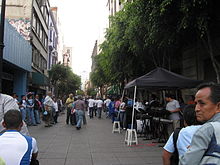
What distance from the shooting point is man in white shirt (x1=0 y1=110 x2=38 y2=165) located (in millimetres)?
2334

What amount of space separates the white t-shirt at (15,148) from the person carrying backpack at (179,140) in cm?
165

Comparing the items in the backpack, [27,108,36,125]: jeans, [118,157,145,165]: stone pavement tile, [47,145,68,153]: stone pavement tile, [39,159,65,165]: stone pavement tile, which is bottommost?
[47,145,68,153]: stone pavement tile

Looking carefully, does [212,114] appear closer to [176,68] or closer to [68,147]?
[68,147]

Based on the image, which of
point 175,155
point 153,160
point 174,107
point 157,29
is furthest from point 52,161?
point 157,29

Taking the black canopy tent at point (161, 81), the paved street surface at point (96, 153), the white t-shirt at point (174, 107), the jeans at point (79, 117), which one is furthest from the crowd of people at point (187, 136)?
the jeans at point (79, 117)

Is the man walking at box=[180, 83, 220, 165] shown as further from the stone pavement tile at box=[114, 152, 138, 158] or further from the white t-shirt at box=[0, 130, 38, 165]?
the stone pavement tile at box=[114, 152, 138, 158]

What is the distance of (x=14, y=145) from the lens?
7.79 feet

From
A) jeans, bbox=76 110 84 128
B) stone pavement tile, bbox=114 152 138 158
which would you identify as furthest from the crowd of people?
jeans, bbox=76 110 84 128

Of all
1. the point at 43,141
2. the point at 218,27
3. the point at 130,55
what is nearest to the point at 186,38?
the point at 218,27

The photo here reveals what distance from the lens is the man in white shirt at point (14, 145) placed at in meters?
2.33

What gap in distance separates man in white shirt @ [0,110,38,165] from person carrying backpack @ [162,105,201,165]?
164 centimetres

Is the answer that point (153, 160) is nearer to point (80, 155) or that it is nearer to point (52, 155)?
point (80, 155)

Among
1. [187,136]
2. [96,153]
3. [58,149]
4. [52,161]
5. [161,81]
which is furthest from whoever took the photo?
[161,81]

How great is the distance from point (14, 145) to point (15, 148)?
34 millimetres
